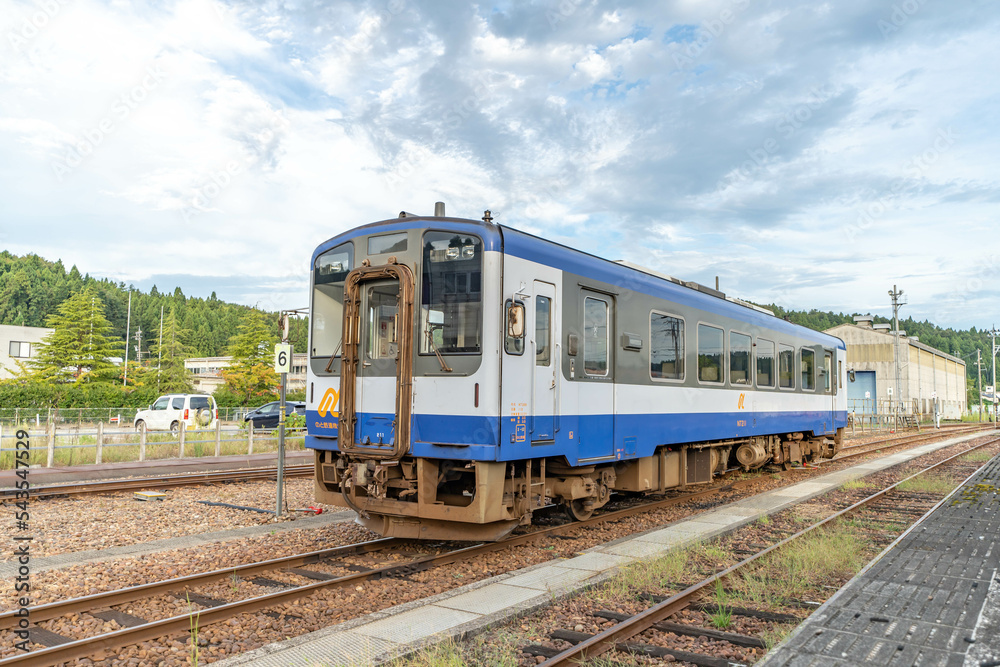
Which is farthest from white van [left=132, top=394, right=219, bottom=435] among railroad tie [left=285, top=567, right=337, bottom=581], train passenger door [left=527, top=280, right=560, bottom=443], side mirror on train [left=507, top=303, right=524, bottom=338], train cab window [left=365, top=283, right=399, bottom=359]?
side mirror on train [left=507, top=303, right=524, bottom=338]

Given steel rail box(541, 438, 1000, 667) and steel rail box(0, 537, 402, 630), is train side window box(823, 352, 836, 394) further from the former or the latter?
steel rail box(0, 537, 402, 630)

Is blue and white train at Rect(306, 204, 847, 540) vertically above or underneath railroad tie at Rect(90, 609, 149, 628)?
above

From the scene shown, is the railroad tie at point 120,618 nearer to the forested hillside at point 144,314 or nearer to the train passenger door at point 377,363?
the train passenger door at point 377,363

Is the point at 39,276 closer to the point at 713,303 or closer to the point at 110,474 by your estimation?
the point at 110,474

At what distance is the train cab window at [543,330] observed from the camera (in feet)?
26.4

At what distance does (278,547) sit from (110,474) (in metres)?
9.59

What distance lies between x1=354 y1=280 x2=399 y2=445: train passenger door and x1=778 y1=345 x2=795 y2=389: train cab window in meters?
10.4

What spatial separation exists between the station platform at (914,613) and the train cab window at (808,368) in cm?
805

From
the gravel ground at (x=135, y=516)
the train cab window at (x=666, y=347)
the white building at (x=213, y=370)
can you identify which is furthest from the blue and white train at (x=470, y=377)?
the white building at (x=213, y=370)

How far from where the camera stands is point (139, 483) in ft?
43.9

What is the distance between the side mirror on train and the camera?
24.1 feet

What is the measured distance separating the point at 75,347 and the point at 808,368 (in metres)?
52.0

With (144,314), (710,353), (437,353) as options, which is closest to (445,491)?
(437,353)

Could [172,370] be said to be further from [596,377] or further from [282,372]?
[596,377]
